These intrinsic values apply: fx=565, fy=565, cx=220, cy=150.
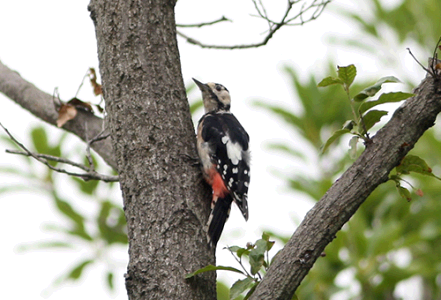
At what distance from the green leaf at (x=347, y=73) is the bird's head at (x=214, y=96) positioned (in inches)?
89.3

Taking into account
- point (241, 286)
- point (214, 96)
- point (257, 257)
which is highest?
point (214, 96)

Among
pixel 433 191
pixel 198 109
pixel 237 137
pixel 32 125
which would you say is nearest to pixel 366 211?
pixel 433 191

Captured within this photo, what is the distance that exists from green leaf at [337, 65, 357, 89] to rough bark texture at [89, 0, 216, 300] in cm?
82

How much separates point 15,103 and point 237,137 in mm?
1455

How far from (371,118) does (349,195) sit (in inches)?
13.9

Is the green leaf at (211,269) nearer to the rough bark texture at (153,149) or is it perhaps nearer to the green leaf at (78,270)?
the rough bark texture at (153,149)

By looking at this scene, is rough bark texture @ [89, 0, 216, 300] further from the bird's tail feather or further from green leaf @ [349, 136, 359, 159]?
green leaf @ [349, 136, 359, 159]

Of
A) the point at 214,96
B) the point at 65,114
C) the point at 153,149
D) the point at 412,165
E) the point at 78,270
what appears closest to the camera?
the point at 412,165

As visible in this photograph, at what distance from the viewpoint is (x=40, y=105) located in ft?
11.7

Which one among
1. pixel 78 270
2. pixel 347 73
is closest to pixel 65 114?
pixel 347 73

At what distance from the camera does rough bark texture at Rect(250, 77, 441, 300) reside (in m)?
2.12

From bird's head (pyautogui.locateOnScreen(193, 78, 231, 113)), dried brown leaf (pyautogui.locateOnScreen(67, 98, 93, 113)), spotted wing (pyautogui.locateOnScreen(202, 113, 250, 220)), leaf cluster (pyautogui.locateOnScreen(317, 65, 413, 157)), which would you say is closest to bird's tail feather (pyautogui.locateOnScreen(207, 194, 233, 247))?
spotted wing (pyautogui.locateOnScreen(202, 113, 250, 220))

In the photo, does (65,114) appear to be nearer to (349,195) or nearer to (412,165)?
(349,195)

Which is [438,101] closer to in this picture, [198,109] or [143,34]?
[143,34]
